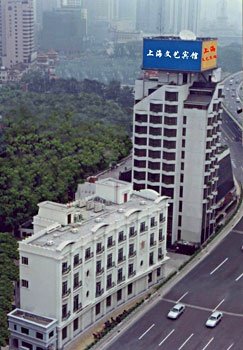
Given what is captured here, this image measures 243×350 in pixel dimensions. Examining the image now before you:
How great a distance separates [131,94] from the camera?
261 feet

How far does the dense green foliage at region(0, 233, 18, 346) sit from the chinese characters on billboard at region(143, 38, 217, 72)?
11996 millimetres

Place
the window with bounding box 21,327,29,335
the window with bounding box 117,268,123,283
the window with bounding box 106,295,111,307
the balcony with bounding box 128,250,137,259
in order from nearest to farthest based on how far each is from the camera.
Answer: the window with bounding box 21,327,29,335, the window with bounding box 106,295,111,307, the window with bounding box 117,268,123,283, the balcony with bounding box 128,250,137,259

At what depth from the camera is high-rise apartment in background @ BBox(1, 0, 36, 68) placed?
101625mm

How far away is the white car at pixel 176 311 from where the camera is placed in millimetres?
26002

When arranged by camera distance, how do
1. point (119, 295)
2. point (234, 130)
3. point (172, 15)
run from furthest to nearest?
point (172, 15) → point (234, 130) → point (119, 295)

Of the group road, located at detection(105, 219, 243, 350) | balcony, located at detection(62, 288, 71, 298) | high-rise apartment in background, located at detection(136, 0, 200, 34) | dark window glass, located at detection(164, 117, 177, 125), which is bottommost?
road, located at detection(105, 219, 243, 350)

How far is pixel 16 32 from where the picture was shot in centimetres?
10200

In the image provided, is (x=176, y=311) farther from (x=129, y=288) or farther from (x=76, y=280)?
(x=76, y=280)

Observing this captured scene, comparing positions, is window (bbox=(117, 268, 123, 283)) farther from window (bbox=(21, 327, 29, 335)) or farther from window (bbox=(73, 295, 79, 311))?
window (bbox=(21, 327, 29, 335))

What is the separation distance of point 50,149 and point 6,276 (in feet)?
67.8

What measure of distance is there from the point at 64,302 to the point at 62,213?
391cm

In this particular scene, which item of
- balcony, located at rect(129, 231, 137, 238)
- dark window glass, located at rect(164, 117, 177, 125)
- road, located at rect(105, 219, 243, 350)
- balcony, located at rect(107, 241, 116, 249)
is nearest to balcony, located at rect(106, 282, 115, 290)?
balcony, located at rect(107, 241, 116, 249)

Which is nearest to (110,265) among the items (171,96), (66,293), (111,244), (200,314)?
(111,244)

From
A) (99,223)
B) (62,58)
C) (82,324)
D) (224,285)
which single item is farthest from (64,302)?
(62,58)
